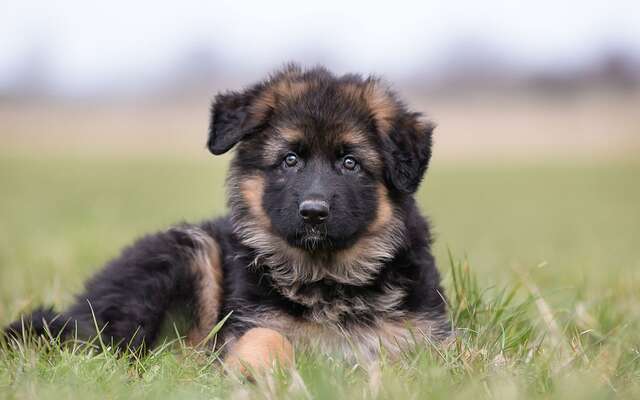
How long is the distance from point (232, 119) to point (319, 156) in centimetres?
52

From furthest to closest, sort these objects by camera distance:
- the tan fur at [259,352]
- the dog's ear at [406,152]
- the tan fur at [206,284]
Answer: the tan fur at [206,284], the dog's ear at [406,152], the tan fur at [259,352]

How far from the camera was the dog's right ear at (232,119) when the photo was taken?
445 centimetres

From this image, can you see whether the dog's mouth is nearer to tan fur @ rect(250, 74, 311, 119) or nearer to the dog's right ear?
the dog's right ear

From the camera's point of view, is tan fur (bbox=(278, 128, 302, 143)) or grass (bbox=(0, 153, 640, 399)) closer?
grass (bbox=(0, 153, 640, 399))

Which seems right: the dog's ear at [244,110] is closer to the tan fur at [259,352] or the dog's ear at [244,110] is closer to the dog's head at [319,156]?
the dog's head at [319,156]

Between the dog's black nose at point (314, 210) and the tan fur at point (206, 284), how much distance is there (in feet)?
2.85

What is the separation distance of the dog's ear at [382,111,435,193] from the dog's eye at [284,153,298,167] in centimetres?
46

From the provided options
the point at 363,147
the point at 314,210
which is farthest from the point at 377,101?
the point at 314,210

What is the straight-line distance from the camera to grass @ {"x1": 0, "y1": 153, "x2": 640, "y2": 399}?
10.6 feet

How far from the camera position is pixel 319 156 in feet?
14.4

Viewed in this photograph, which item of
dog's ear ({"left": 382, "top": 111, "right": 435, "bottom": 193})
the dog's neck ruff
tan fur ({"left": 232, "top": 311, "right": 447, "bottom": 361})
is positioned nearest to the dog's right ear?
the dog's neck ruff

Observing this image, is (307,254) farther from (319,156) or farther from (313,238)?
(319,156)

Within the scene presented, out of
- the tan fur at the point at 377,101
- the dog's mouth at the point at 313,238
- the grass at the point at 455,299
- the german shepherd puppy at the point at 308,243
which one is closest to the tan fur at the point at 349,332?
the german shepherd puppy at the point at 308,243


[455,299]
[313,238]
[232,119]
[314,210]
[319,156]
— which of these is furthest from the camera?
[455,299]
